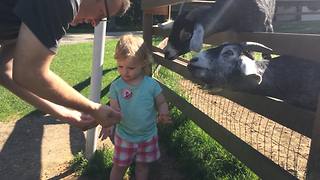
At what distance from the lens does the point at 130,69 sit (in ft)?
10.5

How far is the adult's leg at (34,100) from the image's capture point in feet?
8.82

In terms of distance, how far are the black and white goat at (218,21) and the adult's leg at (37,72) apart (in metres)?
1.16

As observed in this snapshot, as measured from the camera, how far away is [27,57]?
188 centimetres

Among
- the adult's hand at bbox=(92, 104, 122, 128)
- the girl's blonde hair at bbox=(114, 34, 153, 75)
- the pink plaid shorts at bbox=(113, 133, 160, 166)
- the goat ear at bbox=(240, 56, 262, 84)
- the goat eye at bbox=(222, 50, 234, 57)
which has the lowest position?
the pink plaid shorts at bbox=(113, 133, 160, 166)

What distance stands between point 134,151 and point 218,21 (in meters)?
1.06

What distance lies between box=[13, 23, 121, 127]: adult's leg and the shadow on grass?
1902 millimetres

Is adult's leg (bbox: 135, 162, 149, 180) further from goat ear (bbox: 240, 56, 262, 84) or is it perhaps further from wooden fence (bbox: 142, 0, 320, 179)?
goat ear (bbox: 240, 56, 262, 84)

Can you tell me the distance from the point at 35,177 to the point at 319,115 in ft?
8.21

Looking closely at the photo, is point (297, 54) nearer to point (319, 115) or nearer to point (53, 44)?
point (319, 115)

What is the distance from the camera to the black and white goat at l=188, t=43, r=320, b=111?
7.84 feet

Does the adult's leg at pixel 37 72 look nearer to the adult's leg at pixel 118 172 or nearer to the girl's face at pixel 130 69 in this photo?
the girl's face at pixel 130 69

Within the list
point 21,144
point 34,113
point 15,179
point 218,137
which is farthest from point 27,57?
point 34,113

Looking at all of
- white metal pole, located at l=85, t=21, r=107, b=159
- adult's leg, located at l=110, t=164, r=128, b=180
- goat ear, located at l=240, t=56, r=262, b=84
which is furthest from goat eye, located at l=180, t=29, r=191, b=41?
white metal pole, located at l=85, t=21, r=107, b=159

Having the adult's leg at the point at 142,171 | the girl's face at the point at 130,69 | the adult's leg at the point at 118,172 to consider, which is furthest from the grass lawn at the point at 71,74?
the girl's face at the point at 130,69
